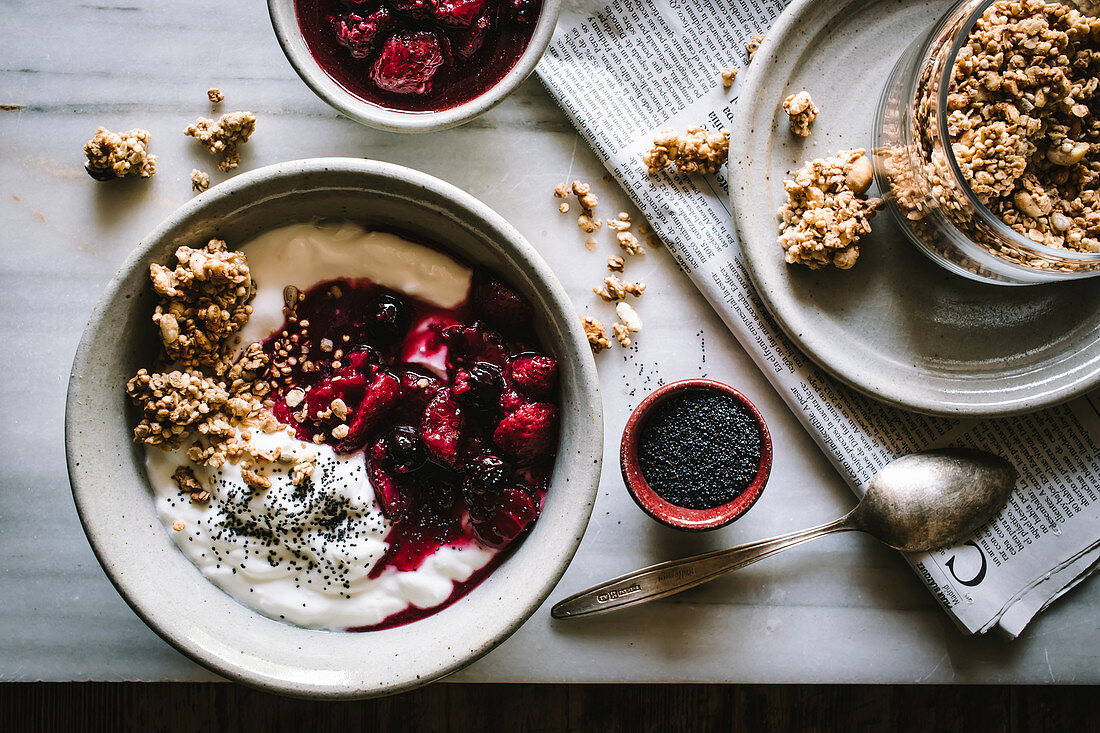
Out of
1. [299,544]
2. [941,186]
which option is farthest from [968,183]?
[299,544]

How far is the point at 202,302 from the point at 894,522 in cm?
115

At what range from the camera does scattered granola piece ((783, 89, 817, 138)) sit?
1221mm

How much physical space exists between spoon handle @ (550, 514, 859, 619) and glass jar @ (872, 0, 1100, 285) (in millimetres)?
468

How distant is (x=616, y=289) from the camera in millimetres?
1282

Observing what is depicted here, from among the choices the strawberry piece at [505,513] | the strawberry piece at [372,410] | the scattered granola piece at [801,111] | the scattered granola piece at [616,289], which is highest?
the scattered granola piece at [801,111]

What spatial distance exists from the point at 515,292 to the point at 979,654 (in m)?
1.04

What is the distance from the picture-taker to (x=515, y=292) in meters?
1.16

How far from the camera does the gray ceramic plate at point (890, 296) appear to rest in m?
1.24

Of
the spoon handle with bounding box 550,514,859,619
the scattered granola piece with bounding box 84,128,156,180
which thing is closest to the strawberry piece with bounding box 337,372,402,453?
the spoon handle with bounding box 550,514,859,619

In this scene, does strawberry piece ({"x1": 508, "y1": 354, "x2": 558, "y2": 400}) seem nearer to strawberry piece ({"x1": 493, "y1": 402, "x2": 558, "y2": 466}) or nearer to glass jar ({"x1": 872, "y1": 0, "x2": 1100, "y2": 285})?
strawberry piece ({"x1": 493, "y1": 402, "x2": 558, "y2": 466})

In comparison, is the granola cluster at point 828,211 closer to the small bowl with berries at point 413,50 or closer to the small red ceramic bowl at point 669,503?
the small red ceramic bowl at point 669,503

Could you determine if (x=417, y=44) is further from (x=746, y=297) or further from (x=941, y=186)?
(x=941, y=186)

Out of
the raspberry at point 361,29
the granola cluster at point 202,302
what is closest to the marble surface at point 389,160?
the raspberry at point 361,29

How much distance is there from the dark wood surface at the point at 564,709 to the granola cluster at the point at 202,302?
716mm
